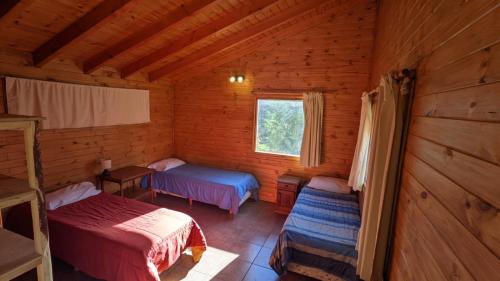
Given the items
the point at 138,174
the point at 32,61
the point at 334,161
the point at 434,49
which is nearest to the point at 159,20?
the point at 32,61

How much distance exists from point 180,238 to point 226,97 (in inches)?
108

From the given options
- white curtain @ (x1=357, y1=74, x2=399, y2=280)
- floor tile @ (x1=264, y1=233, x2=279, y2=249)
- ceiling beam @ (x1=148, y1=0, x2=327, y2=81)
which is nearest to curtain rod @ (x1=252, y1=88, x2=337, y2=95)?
ceiling beam @ (x1=148, y1=0, x2=327, y2=81)

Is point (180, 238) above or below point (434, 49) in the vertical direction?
below

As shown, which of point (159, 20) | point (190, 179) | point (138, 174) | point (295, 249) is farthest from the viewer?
point (190, 179)

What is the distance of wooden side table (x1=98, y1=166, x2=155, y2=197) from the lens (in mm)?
3395

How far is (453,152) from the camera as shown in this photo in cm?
81

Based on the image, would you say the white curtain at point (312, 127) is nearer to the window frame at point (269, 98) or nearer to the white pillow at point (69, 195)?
the window frame at point (269, 98)

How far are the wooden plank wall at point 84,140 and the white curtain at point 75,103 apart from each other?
112mm

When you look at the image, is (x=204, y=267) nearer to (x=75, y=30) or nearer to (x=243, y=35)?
(x=75, y=30)

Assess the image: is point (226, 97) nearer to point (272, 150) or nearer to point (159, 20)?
point (272, 150)

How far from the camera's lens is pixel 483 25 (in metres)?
0.70

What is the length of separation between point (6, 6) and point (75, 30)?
52cm

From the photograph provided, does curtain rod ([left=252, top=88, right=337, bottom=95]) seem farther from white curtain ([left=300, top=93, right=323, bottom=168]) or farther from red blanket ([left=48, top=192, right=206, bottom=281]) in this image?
red blanket ([left=48, top=192, right=206, bottom=281])

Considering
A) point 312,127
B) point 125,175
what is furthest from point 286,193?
point 125,175
